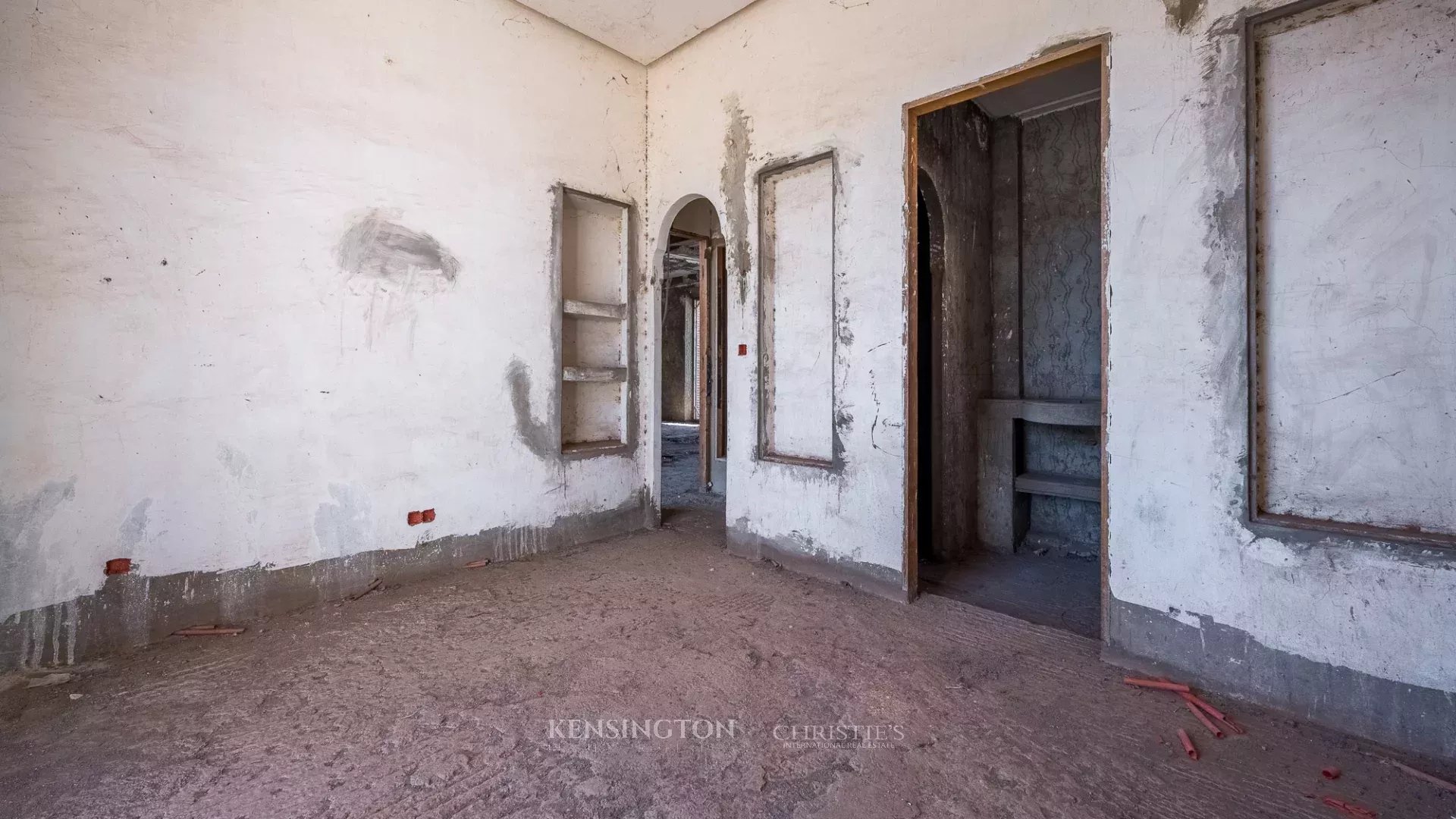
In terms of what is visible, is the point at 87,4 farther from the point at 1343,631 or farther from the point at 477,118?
the point at 1343,631

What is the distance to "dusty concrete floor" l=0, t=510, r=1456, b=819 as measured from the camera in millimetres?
1676

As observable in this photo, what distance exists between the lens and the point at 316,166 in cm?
304

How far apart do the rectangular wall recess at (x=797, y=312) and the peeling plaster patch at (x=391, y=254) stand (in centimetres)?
192

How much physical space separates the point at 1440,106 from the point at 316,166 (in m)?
4.46

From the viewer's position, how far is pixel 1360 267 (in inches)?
79.8

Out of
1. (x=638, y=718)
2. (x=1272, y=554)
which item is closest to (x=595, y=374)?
(x=638, y=718)

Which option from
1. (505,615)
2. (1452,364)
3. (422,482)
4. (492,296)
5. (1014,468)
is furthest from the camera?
(1014,468)

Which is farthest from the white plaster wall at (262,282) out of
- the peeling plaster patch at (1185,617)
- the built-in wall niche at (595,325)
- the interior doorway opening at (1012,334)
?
the peeling plaster patch at (1185,617)

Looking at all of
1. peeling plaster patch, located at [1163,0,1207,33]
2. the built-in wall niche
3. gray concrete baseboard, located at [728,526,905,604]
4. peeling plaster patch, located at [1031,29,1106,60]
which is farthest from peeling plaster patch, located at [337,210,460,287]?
peeling plaster patch, located at [1163,0,1207,33]

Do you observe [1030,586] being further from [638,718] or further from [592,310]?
[592,310]

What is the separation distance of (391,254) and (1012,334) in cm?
414

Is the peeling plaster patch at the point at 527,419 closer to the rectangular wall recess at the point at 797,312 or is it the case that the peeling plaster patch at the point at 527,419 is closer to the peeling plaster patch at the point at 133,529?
the rectangular wall recess at the point at 797,312

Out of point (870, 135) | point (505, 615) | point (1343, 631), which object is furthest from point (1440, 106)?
point (505, 615)

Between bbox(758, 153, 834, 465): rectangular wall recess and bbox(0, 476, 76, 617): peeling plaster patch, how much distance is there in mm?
3269
